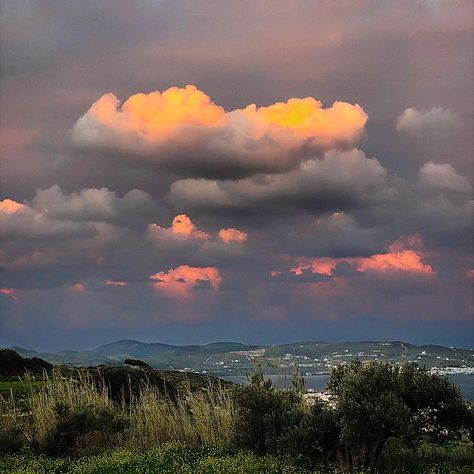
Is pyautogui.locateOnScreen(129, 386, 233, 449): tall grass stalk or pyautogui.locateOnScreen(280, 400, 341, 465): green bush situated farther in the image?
pyautogui.locateOnScreen(129, 386, 233, 449): tall grass stalk

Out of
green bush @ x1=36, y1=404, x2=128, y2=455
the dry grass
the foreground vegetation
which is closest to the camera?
the foreground vegetation

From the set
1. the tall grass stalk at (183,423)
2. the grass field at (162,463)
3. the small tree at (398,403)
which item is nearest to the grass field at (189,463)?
the grass field at (162,463)

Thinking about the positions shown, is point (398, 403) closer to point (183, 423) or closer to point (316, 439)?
point (316, 439)

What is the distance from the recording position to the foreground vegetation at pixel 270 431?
18859mm

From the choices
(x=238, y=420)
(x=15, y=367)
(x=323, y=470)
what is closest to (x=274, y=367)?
(x=238, y=420)

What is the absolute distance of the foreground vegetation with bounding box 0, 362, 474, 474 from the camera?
18.9m

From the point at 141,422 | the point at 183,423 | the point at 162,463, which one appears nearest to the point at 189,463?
the point at 162,463

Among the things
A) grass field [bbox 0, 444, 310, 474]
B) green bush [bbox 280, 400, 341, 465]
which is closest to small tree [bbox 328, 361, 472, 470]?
green bush [bbox 280, 400, 341, 465]

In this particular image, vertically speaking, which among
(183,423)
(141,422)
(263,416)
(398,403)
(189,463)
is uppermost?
(398,403)

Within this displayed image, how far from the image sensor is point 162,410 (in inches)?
1107

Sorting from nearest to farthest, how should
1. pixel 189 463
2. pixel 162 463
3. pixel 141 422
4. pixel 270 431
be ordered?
pixel 189 463 → pixel 162 463 → pixel 270 431 → pixel 141 422

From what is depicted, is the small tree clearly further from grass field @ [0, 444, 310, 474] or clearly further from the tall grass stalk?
the tall grass stalk

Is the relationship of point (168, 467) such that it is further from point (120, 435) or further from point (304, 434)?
point (120, 435)

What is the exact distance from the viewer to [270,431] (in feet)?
70.7
